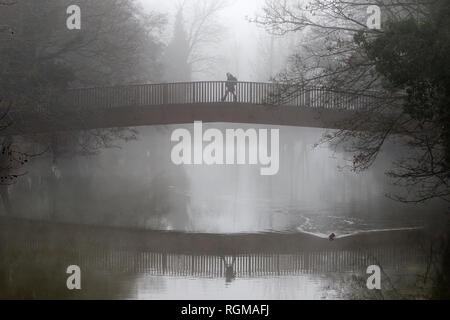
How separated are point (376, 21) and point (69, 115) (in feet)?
38.1

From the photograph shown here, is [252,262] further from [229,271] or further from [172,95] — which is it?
[172,95]

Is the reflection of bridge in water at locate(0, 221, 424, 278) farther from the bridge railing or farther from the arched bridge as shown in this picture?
the bridge railing

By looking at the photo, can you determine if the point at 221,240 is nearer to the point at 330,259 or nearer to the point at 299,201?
the point at 330,259

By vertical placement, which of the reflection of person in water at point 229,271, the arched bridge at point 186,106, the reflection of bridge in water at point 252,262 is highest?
the arched bridge at point 186,106

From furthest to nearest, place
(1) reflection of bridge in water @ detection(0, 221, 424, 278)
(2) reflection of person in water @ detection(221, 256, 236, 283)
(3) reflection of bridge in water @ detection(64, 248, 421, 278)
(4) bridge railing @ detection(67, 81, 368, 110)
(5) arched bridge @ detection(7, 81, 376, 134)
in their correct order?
1. (4) bridge railing @ detection(67, 81, 368, 110)
2. (5) arched bridge @ detection(7, 81, 376, 134)
3. (1) reflection of bridge in water @ detection(0, 221, 424, 278)
4. (3) reflection of bridge in water @ detection(64, 248, 421, 278)
5. (2) reflection of person in water @ detection(221, 256, 236, 283)

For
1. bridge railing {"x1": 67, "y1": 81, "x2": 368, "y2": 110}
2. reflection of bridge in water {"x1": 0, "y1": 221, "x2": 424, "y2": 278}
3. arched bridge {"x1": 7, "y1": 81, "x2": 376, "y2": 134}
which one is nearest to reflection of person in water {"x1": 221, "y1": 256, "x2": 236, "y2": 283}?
reflection of bridge in water {"x1": 0, "y1": 221, "x2": 424, "y2": 278}

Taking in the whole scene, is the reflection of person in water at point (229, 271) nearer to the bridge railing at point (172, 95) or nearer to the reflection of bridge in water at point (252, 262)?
the reflection of bridge in water at point (252, 262)

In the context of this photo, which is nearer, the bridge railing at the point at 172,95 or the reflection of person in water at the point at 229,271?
the reflection of person in water at the point at 229,271

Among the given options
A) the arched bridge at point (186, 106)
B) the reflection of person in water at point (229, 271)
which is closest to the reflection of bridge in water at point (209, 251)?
the reflection of person in water at point (229, 271)

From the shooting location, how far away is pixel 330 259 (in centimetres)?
1335

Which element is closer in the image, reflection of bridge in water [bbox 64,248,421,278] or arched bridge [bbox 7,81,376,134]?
reflection of bridge in water [bbox 64,248,421,278]

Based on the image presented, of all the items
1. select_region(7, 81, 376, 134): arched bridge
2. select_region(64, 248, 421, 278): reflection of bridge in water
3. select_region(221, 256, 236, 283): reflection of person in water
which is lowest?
select_region(221, 256, 236, 283): reflection of person in water

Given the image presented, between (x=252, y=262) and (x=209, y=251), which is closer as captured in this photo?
(x=252, y=262)

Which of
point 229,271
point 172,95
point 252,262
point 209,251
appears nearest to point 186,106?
point 172,95
